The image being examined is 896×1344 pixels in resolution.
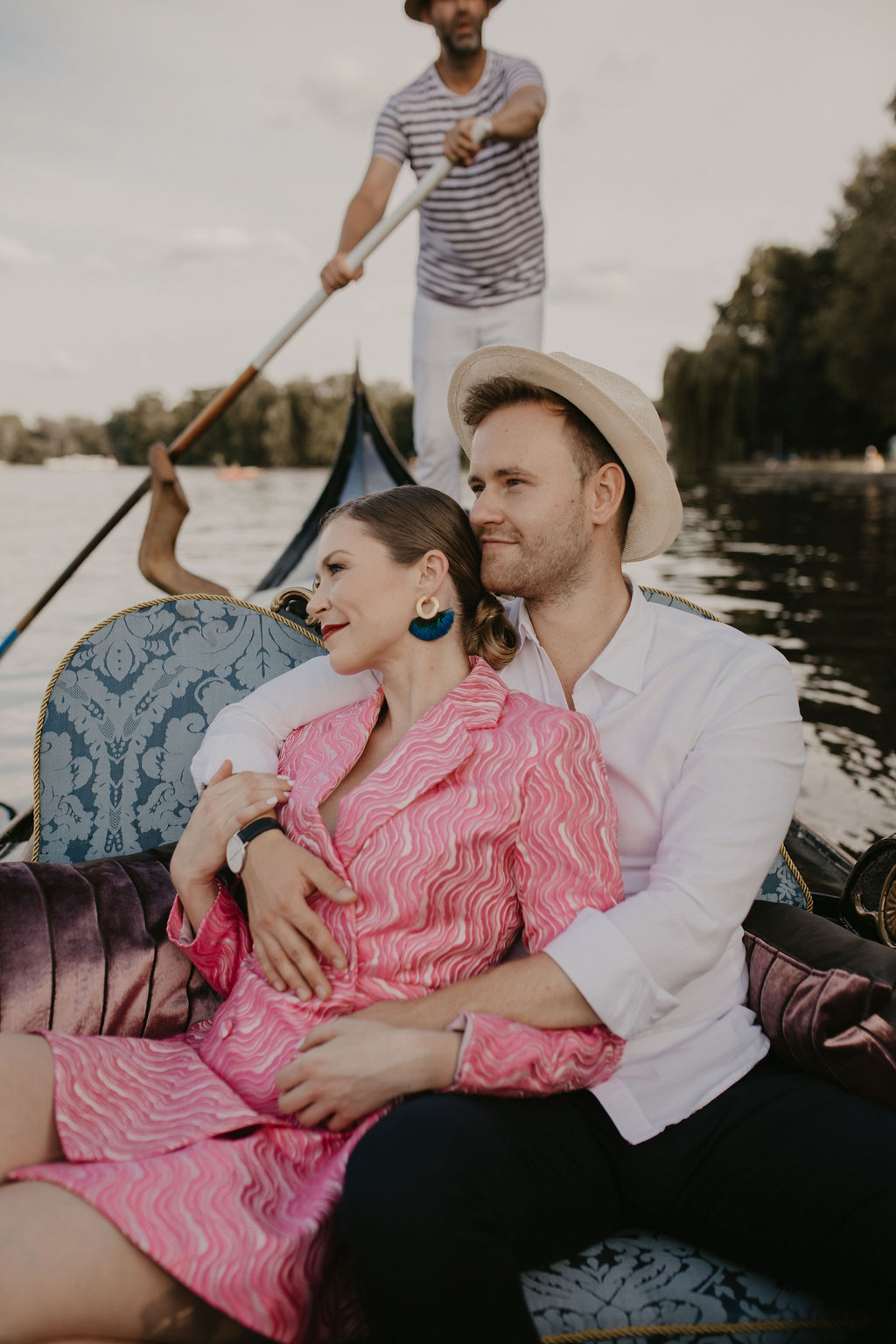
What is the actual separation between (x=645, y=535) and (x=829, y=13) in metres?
9.51

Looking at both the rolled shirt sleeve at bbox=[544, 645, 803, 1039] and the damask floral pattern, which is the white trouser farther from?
the damask floral pattern

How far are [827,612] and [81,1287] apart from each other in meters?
6.25

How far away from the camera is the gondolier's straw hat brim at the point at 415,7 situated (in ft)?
8.54

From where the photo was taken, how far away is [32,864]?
1209mm

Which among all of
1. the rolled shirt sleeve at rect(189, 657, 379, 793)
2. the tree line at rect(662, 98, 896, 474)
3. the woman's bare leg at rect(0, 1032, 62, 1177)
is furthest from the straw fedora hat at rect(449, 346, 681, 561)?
the tree line at rect(662, 98, 896, 474)

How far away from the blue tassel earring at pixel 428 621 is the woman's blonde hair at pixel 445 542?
0.18 feet

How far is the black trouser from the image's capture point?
75 cm

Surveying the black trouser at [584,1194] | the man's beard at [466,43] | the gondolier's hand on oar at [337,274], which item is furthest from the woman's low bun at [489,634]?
the man's beard at [466,43]

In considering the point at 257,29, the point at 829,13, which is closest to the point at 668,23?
the point at 829,13

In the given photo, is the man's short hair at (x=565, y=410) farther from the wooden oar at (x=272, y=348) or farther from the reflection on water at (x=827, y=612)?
the reflection on water at (x=827, y=612)

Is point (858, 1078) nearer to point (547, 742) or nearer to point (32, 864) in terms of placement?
point (547, 742)

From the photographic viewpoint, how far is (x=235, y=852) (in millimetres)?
1144

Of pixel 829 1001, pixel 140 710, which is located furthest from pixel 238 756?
pixel 829 1001

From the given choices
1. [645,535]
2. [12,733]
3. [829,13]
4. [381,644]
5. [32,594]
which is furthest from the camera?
[829,13]
